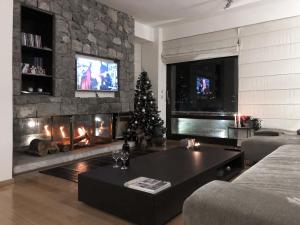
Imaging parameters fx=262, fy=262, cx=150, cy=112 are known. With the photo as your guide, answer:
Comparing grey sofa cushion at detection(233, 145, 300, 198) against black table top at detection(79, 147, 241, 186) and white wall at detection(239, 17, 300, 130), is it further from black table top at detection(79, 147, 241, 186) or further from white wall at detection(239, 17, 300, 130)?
white wall at detection(239, 17, 300, 130)

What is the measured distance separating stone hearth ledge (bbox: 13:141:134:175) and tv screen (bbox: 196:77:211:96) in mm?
2587

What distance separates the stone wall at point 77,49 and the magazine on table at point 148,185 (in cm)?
227

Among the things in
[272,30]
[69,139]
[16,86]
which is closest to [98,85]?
[69,139]

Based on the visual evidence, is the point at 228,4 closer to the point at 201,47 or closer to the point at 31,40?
the point at 201,47

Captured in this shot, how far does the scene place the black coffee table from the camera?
194cm

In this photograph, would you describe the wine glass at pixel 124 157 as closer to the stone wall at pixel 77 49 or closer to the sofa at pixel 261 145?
the stone wall at pixel 77 49

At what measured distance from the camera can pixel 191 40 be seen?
5.94 metres

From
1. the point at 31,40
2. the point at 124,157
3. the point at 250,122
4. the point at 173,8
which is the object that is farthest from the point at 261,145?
the point at 31,40

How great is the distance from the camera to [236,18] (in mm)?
5293

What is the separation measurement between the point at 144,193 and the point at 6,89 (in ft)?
6.99

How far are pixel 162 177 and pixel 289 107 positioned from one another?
3.59 metres

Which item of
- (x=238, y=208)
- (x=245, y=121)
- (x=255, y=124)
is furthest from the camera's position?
(x=245, y=121)

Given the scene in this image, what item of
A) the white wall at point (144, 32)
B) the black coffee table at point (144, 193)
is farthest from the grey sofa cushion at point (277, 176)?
the white wall at point (144, 32)

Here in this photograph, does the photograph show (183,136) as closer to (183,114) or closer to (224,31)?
(183,114)
